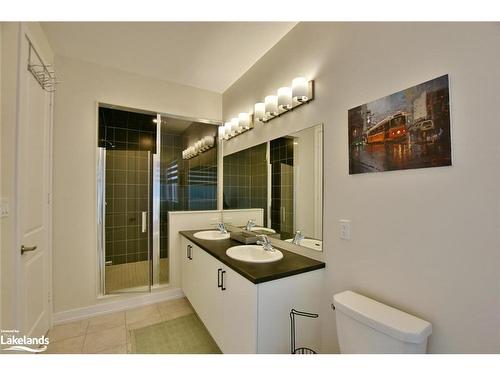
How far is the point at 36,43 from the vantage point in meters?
1.75

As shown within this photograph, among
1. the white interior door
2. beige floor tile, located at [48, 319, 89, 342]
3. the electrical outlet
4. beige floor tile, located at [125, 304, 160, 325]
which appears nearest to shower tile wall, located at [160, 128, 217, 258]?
beige floor tile, located at [125, 304, 160, 325]

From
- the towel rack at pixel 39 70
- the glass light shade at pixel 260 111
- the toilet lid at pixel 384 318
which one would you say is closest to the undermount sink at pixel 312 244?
the toilet lid at pixel 384 318

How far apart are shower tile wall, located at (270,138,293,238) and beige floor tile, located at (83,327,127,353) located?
1675 mm

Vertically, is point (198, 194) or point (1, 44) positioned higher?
point (1, 44)

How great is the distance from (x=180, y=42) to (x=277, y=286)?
2175mm

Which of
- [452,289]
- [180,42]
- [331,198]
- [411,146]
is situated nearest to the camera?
[452,289]

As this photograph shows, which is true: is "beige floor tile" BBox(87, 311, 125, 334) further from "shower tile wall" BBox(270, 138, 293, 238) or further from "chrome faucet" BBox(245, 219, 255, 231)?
"shower tile wall" BBox(270, 138, 293, 238)

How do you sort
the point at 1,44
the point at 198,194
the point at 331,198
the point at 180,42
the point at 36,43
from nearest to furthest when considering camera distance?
the point at 1,44 → the point at 331,198 → the point at 36,43 → the point at 180,42 → the point at 198,194

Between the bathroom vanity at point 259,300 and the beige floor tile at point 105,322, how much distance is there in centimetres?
106

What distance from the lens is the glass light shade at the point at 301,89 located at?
1649mm

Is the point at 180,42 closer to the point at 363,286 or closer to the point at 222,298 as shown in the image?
the point at 222,298

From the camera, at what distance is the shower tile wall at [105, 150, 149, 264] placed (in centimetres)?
268
